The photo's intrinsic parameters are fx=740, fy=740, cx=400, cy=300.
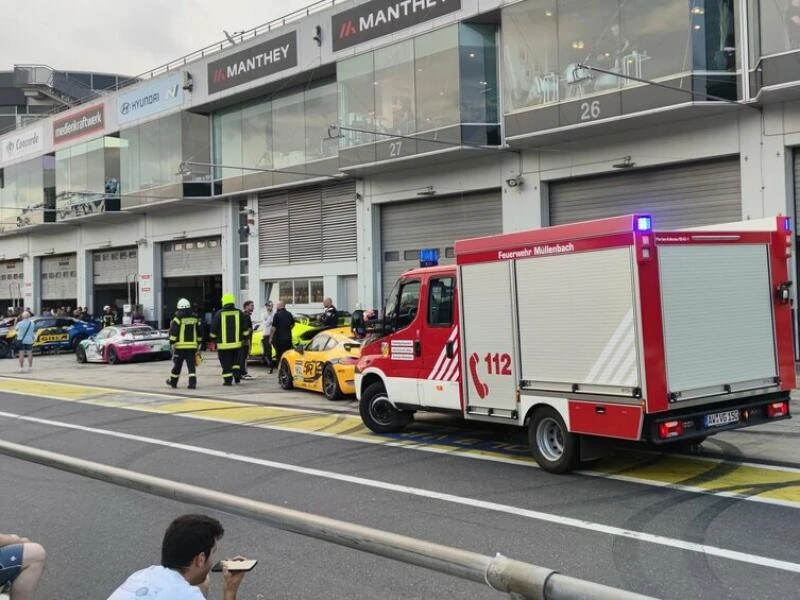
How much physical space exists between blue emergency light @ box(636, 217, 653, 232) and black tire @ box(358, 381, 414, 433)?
4506 millimetres

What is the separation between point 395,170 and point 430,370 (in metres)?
16.0

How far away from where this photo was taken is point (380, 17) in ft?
77.5

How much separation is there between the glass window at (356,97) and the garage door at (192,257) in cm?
1084

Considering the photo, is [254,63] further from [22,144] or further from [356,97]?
[22,144]

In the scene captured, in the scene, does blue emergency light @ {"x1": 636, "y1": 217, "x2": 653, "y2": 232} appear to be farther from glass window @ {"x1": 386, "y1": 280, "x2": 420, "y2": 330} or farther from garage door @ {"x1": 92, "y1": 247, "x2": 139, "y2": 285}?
garage door @ {"x1": 92, "y1": 247, "x2": 139, "y2": 285}

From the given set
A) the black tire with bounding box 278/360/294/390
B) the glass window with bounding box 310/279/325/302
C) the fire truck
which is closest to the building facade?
the glass window with bounding box 310/279/325/302

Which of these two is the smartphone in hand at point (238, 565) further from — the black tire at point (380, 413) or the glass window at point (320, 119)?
the glass window at point (320, 119)

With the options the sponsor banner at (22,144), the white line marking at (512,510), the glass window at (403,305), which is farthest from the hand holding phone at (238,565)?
the sponsor banner at (22,144)

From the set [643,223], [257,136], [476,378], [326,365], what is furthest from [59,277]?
[643,223]

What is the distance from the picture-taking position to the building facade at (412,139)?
16.5 m

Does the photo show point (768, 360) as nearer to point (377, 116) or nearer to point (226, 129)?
point (377, 116)

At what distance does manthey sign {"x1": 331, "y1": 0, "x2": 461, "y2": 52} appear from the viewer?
2198cm

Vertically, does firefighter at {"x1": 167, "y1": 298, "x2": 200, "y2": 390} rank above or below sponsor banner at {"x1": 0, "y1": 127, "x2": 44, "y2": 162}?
below

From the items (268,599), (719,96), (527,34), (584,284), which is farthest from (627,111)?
(268,599)
